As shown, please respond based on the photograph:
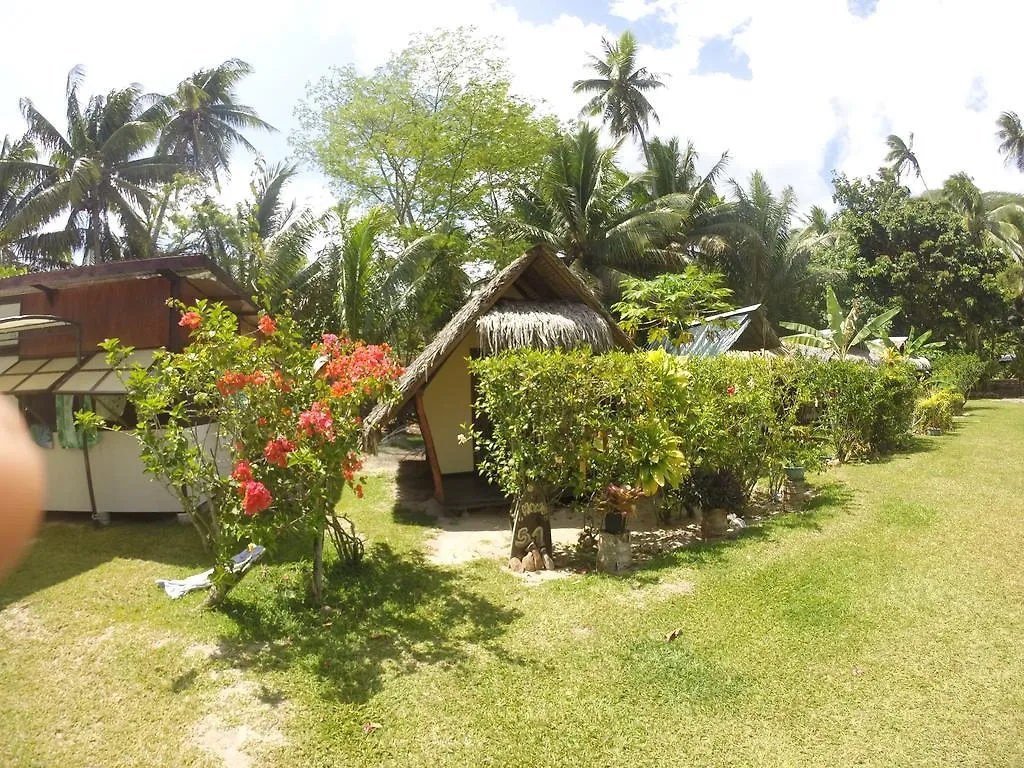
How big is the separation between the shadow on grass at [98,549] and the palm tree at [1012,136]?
1966 inches

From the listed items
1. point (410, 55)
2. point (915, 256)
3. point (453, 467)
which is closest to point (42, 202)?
point (410, 55)

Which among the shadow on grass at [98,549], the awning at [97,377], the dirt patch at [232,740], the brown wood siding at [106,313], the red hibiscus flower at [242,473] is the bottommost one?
the dirt patch at [232,740]

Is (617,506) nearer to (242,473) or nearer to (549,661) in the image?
(549,661)

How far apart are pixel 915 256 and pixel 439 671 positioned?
2602 cm

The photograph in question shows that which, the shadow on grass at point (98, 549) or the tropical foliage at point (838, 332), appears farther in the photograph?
the tropical foliage at point (838, 332)

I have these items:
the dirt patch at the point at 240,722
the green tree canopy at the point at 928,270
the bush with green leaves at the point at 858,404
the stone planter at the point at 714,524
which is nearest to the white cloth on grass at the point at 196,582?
the dirt patch at the point at 240,722

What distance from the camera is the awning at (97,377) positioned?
23.6 ft

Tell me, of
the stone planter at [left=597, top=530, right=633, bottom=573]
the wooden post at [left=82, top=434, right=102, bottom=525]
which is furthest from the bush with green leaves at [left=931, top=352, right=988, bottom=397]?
the wooden post at [left=82, top=434, right=102, bottom=525]

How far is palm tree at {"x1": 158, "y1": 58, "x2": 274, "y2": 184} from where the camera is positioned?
27.4m

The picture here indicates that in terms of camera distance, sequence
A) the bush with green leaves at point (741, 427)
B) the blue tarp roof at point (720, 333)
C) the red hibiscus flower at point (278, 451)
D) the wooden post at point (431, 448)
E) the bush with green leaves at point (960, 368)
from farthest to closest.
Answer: the bush with green leaves at point (960, 368)
the blue tarp roof at point (720, 333)
the wooden post at point (431, 448)
the bush with green leaves at point (741, 427)
the red hibiscus flower at point (278, 451)

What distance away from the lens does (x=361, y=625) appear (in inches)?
191

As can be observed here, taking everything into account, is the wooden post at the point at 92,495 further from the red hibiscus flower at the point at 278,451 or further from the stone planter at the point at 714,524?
the stone planter at the point at 714,524

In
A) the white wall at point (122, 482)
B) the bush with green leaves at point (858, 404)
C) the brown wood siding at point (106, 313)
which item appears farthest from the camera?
the bush with green leaves at point (858, 404)

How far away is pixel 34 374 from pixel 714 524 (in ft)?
29.7
